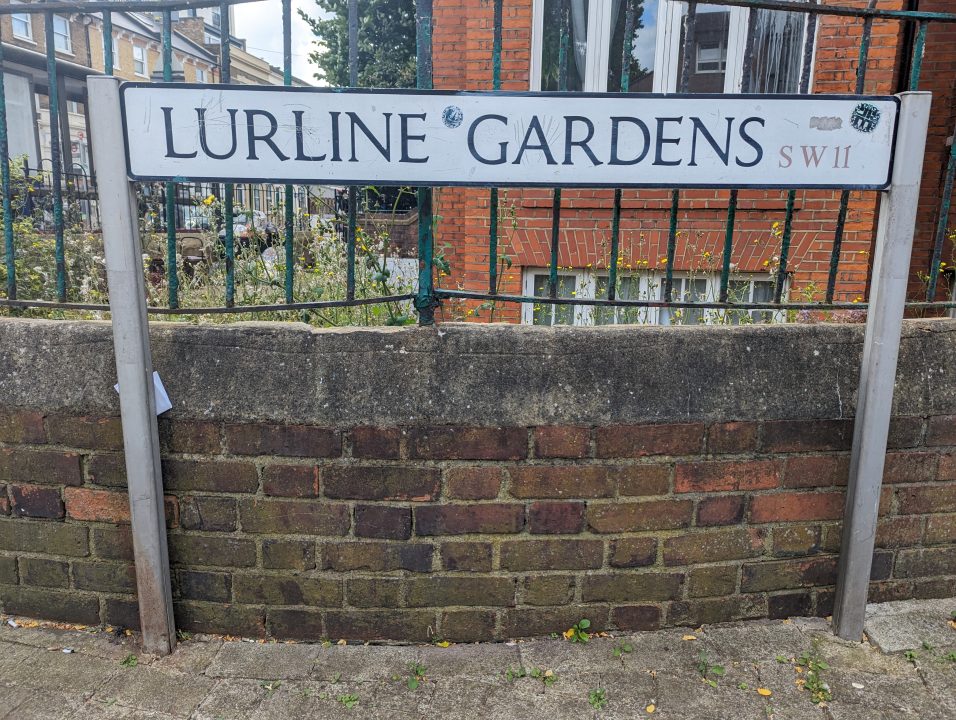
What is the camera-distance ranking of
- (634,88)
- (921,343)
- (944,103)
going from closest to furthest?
(921,343) < (634,88) < (944,103)

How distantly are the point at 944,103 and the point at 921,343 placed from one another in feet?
17.6

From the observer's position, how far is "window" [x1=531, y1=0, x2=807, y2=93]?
5.79 metres

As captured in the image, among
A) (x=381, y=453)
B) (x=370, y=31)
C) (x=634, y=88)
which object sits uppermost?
(x=370, y=31)

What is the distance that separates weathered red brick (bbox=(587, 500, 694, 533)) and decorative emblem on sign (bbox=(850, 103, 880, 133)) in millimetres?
1243

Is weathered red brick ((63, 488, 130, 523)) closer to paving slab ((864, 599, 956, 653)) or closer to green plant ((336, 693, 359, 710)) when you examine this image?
green plant ((336, 693, 359, 710))

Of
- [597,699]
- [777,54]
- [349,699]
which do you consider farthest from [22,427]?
[777,54]

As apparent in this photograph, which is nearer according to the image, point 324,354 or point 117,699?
point 117,699

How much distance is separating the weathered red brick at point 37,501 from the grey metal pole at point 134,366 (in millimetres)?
344

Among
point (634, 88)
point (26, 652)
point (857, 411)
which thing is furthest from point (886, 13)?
point (634, 88)

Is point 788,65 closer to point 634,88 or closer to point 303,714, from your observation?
point 634,88

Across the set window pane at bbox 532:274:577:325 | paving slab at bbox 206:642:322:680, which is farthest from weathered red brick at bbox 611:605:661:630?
window pane at bbox 532:274:577:325

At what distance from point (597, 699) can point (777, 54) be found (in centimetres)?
576

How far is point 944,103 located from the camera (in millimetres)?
6395

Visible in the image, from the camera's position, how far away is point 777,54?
6.01m
